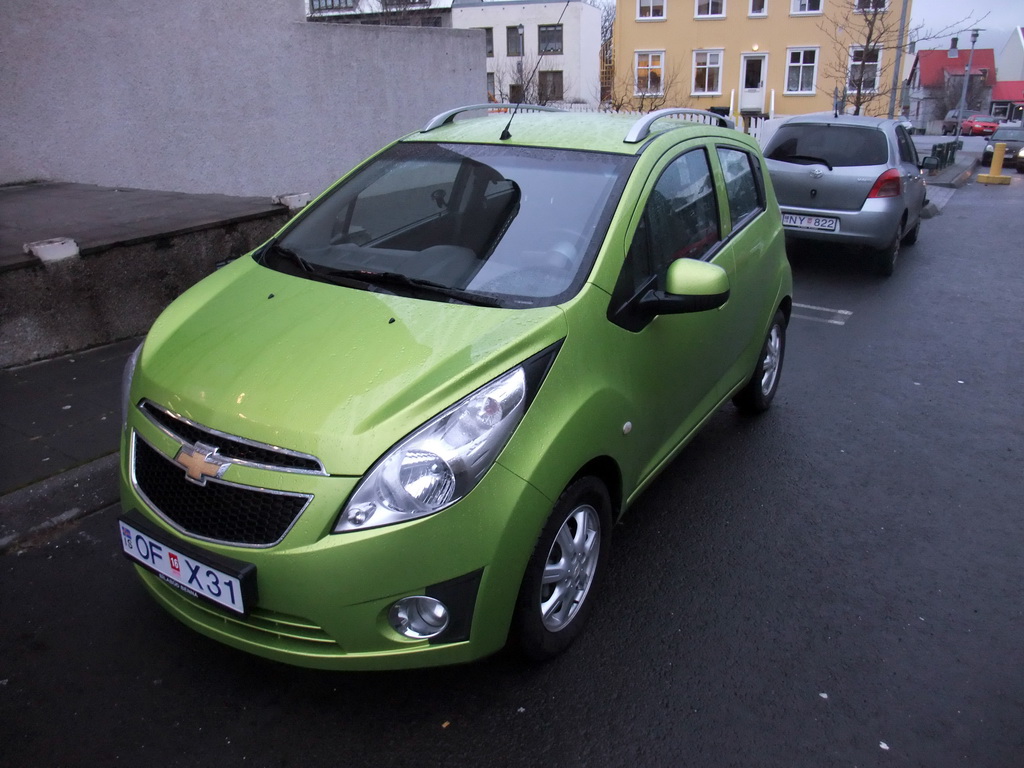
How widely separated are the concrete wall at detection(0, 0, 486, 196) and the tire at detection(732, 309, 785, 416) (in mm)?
7050

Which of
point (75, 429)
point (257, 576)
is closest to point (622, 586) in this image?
point (257, 576)

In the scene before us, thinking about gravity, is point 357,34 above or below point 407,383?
above

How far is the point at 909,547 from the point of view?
3723 millimetres

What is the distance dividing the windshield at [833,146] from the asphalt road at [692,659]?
5115mm

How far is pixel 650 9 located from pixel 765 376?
46656 millimetres

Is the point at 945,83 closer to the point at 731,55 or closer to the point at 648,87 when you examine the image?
the point at 731,55

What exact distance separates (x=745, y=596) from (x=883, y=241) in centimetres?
662

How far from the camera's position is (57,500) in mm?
3838

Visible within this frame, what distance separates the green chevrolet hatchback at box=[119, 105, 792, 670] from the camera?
233 cm

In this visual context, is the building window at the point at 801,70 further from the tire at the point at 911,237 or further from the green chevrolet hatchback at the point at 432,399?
the green chevrolet hatchback at the point at 432,399

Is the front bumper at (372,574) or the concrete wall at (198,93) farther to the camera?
the concrete wall at (198,93)

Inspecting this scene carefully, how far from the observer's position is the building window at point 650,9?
150 feet

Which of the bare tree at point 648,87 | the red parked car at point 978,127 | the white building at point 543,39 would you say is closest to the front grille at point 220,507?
the bare tree at point 648,87

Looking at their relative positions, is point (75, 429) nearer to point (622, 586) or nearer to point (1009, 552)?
point (622, 586)
